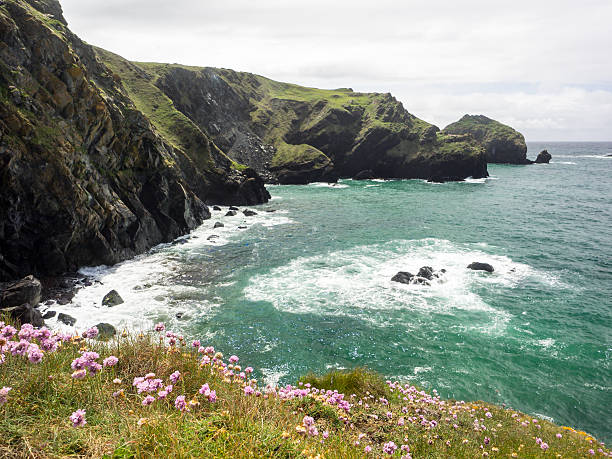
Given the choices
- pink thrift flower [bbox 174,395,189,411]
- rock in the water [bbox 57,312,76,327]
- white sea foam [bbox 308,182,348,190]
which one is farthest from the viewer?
white sea foam [bbox 308,182,348,190]

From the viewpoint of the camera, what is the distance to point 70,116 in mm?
32969

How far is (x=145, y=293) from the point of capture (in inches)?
1109

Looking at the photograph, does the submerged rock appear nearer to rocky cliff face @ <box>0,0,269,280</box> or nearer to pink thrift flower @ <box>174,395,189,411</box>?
rocky cliff face @ <box>0,0,269,280</box>

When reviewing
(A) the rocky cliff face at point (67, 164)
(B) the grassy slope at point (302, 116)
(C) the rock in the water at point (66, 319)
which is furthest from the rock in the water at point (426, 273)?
(B) the grassy slope at point (302, 116)

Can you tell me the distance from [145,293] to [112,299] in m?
2.78

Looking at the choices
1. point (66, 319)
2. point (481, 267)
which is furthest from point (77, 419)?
point (481, 267)

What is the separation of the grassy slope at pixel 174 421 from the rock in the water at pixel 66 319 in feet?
58.7

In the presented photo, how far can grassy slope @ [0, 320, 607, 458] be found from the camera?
450cm

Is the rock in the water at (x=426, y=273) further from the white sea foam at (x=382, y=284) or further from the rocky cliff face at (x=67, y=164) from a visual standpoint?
the rocky cliff face at (x=67, y=164)

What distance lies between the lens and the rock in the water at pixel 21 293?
2175 cm

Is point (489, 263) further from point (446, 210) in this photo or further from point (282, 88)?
point (282, 88)

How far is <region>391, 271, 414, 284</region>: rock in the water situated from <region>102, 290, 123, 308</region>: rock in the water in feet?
78.0

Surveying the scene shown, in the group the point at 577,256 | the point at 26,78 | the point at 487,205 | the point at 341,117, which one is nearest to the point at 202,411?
the point at 26,78

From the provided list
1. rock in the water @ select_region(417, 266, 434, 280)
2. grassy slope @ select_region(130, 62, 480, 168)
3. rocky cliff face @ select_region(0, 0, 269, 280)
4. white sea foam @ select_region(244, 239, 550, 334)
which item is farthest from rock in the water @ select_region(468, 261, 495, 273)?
grassy slope @ select_region(130, 62, 480, 168)
